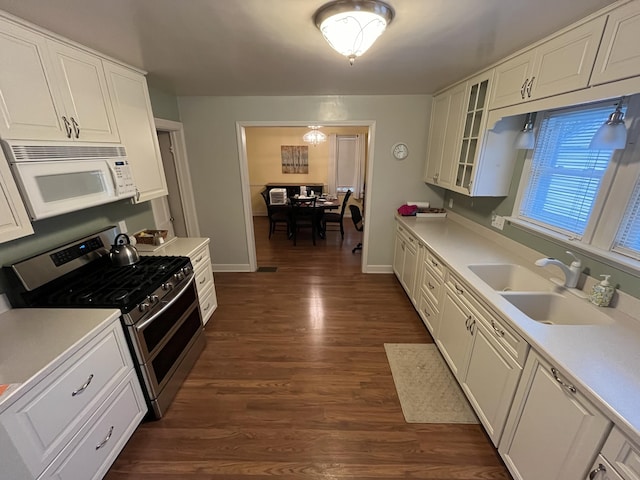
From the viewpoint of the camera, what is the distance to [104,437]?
54.9 inches

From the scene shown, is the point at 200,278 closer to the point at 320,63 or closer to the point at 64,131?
the point at 64,131

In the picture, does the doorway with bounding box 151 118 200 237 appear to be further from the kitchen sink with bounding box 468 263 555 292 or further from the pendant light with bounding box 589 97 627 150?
the pendant light with bounding box 589 97 627 150

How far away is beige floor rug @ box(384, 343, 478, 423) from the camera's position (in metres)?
1.78

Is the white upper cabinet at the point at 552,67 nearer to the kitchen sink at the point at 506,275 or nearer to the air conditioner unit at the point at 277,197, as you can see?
the kitchen sink at the point at 506,275

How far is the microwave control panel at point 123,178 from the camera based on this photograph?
5.94 feet

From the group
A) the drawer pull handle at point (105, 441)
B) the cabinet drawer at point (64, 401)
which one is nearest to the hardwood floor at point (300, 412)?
the drawer pull handle at point (105, 441)

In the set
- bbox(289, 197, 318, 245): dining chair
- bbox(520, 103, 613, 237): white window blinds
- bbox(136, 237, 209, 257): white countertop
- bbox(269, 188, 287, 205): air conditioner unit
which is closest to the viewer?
bbox(520, 103, 613, 237): white window blinds

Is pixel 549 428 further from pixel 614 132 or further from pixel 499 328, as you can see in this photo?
pixel 614 132

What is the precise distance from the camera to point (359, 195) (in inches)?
272

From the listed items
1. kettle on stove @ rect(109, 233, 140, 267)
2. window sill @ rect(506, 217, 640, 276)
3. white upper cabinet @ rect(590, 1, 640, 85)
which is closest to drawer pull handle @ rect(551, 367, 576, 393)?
window sill @ rect(506, 217, 640, 276)

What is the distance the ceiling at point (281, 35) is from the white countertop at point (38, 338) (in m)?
1.51

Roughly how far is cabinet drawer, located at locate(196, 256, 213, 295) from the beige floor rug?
186 cm

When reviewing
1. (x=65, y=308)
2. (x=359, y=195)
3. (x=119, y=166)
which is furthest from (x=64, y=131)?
(x=359, y=195)

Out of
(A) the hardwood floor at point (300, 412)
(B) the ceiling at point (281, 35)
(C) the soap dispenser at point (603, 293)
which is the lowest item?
(A) the hardwood floor at point (300, 412)
